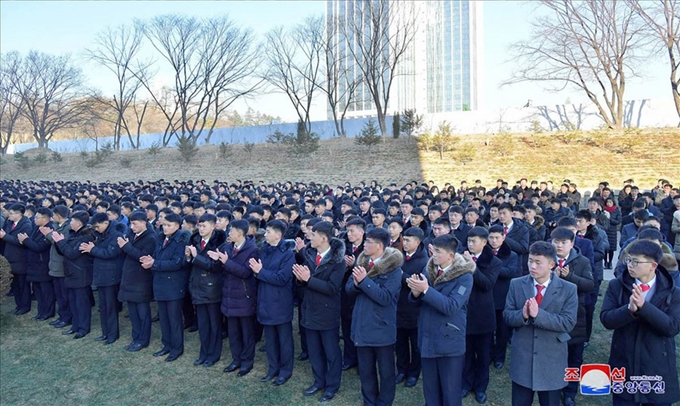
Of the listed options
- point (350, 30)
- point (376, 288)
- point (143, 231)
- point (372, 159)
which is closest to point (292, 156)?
point (372, 159)

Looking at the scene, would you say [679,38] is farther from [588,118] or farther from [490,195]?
[490,195]

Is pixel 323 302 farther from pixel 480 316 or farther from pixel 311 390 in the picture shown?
pixel 480 316

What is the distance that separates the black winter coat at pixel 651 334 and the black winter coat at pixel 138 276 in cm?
484

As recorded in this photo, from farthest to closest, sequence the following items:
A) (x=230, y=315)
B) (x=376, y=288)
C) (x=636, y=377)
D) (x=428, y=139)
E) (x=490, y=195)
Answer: (x=428, y=139), (x=490, y=195), (x=230, y=315), (x=376, y=288), (x=636, y=377)

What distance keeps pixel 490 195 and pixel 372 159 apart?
15.2 metres

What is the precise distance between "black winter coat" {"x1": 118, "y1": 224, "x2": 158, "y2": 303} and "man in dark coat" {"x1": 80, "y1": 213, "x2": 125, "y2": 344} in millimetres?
333

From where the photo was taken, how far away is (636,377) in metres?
3.30

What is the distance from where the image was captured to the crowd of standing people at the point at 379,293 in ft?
11.3

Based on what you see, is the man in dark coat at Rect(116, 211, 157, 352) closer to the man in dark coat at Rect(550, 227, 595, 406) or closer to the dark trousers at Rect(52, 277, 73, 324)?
the dark trousers at Rect(52, 277, 73, 324)

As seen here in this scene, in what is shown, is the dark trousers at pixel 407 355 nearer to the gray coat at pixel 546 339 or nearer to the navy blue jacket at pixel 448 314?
the navy blue jacket at pixel 448 314

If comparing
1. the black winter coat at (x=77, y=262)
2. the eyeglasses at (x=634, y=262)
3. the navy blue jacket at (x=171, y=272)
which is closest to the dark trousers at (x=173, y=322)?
the navy blue jacket at (x=171, y=272)

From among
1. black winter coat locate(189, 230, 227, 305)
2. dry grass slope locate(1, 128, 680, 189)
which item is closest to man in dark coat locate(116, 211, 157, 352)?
black winter coat locate(189, 230, 227, 305)

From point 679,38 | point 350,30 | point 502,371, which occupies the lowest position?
point 502,371

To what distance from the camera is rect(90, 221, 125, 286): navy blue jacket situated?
240 inches
